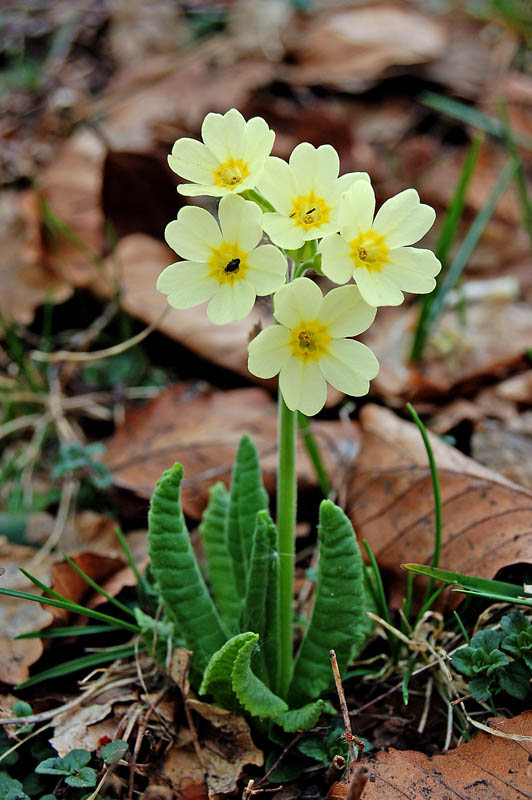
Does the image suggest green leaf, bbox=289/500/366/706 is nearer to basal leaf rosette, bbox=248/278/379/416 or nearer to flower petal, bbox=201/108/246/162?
basal leaf rosette, bbox=248/278/379/416

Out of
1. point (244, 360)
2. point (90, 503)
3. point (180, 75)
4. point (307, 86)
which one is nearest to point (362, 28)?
point (307, 86)

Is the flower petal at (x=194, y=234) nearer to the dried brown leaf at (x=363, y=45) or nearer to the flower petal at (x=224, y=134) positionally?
the flower petal at (x=224, y=134)

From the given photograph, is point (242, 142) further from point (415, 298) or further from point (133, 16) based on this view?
point (133, 16)

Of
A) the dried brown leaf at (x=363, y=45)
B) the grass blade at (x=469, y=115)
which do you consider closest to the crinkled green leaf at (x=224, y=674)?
the grass blade at (x=469, y=115)

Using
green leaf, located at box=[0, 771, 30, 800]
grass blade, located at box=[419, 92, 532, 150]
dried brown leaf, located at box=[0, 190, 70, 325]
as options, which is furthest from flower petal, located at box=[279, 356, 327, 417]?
grass blade, located at box=[419, 92, 532, 150]

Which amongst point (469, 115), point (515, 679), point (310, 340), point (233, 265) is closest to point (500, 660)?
point (515, 679)

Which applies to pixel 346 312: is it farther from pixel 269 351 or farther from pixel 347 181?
pixel 347 181
